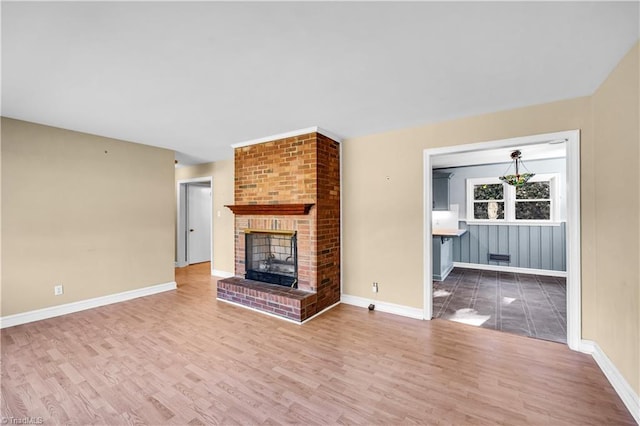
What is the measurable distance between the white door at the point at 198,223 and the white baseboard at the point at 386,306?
14.8 feet

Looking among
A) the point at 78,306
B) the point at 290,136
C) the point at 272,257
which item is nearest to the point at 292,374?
the point at 272,257

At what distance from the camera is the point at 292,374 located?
2.25 metres

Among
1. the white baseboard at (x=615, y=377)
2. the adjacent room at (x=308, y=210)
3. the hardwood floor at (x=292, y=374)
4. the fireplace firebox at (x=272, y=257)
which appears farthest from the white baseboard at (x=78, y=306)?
the white baseboard at (x=615, y=377)

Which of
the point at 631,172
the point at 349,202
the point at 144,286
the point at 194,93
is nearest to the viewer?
the point at 631,172

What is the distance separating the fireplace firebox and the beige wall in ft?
2.60

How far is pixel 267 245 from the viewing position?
13.7ft

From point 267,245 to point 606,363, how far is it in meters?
3.75

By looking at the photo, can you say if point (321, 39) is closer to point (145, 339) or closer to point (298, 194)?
point (298, 194)

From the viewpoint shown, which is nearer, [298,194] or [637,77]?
[637,77]

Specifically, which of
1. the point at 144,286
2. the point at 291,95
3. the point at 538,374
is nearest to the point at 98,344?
the point at 144,286

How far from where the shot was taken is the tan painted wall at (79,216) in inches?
127

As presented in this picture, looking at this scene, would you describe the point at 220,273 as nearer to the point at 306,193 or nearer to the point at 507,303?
the point at 306,193

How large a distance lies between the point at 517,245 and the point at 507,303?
2657mm

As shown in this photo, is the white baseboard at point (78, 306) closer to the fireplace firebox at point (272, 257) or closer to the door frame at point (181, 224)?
the fireplace firebox at point (272, 257)
